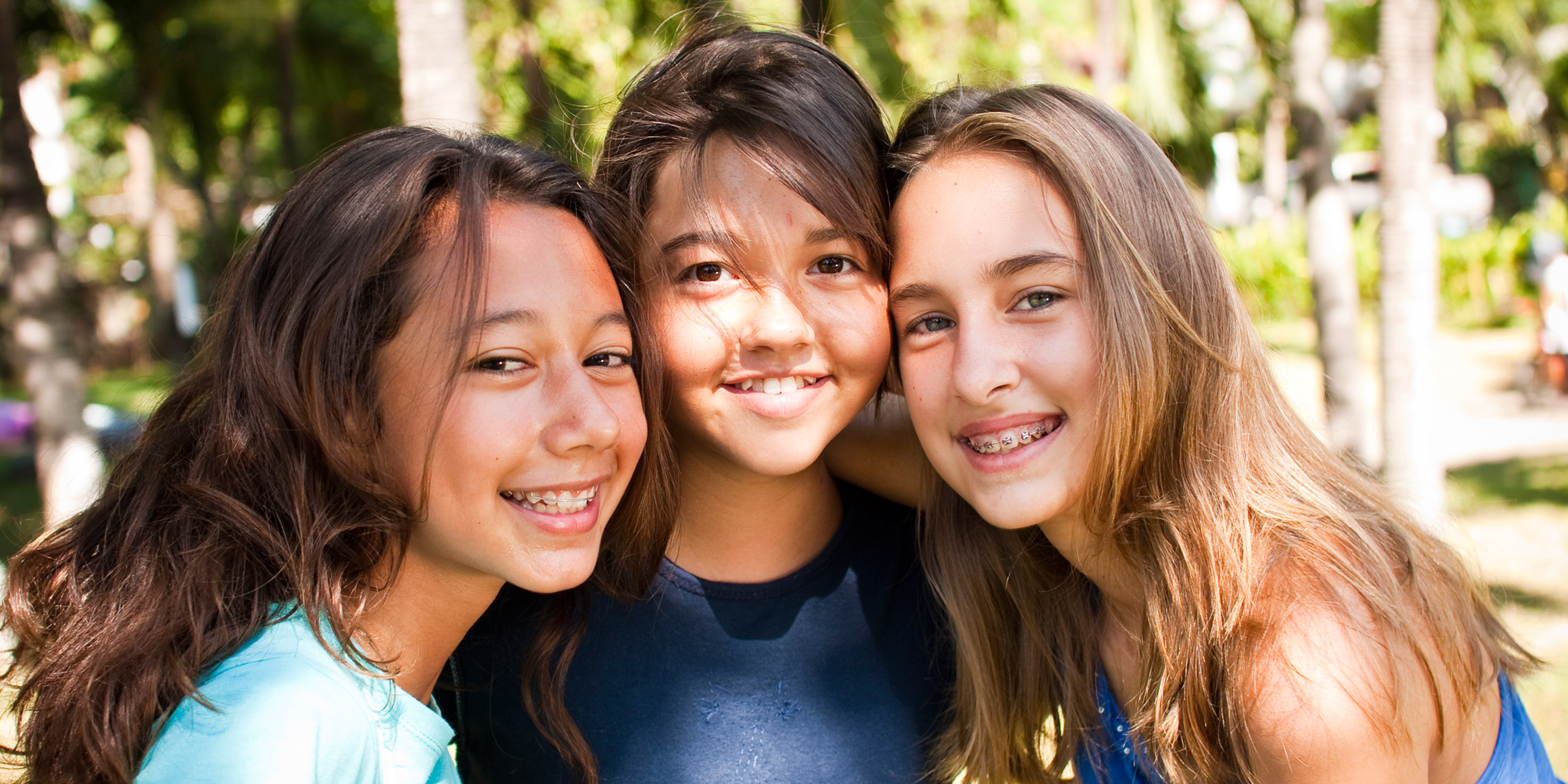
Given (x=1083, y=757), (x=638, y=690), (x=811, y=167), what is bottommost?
(x=1083, y=757)

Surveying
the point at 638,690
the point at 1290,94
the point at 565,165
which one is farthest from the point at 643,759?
the point at 1290,94

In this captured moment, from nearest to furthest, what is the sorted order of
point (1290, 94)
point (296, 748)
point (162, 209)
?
point (296, 748), point (1290, 94), point (162, 209)

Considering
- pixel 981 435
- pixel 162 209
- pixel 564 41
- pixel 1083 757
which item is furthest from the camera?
pixel 162 209

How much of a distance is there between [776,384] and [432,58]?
9.06 ft

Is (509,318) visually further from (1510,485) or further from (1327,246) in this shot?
(1510,485)

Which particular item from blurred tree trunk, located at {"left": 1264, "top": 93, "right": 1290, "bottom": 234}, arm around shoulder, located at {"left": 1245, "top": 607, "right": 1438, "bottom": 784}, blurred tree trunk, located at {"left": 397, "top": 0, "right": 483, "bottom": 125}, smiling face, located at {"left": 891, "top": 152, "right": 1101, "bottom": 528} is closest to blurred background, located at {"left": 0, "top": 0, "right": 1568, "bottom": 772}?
blurred tree trunk, located at {"left": 397, "top": 0, "right": 483, "bottom": 125}

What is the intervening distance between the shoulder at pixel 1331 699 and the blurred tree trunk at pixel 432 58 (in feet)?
11.2

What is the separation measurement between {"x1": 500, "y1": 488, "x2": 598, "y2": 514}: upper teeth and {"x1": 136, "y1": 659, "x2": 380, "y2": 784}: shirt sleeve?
412mm

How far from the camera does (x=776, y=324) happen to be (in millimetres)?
2117

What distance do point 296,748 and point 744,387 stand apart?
1.02 meters

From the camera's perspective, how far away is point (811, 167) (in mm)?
2205

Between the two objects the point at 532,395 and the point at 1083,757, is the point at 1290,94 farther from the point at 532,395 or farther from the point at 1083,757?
the point at 532,395

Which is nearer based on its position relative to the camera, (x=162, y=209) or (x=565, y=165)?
(x=565, y=165)

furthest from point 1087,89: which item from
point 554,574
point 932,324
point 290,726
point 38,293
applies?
point 38,293
